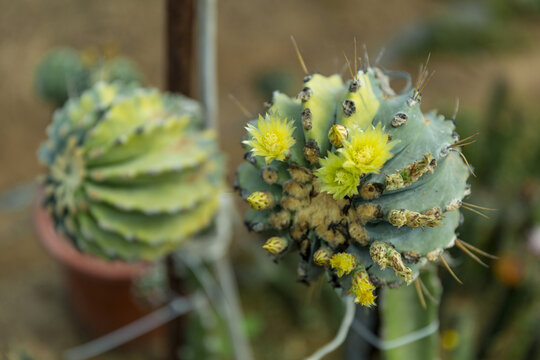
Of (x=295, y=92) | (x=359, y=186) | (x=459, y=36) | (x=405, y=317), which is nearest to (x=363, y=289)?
(x=359, y=186)

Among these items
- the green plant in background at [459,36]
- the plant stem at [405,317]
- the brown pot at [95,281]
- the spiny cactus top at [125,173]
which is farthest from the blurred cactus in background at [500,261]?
the green plant in background at [459,36]

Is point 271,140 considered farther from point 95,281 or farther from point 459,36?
point 459,36

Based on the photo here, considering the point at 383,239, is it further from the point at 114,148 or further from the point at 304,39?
the point at 304,39

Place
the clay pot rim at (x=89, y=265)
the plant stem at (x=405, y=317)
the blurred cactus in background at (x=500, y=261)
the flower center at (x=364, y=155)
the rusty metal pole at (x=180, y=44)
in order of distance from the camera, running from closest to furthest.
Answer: the flower center at (x=364, y=155), the plant stem at (x=405, y=317), the rusty metal pole at (x=180, y=44), the blurred cactus in background at (x=500, y=261), the clay pot rim at (x=89, y=265)

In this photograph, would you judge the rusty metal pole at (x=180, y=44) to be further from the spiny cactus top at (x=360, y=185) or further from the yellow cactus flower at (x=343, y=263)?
the yellow cactus flower at (x=343, y=263)

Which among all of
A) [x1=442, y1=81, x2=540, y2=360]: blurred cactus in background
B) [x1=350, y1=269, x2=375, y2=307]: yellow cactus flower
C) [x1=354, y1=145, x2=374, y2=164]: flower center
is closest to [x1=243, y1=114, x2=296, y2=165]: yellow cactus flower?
[x1=354, y1=145, x2=374, y2=164]: flower center

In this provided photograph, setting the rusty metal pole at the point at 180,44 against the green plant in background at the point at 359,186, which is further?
the rusty metal pole at the point at 180,44

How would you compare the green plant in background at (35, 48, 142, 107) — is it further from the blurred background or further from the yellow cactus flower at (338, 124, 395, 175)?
the yellow cactus flower at (338, 124, 395, 175)

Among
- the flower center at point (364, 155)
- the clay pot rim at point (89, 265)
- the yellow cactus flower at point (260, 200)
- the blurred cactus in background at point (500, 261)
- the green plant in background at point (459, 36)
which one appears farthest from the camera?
the green plant in background at point (459, 36)

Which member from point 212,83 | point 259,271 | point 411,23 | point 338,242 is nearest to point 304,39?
point 411,23
